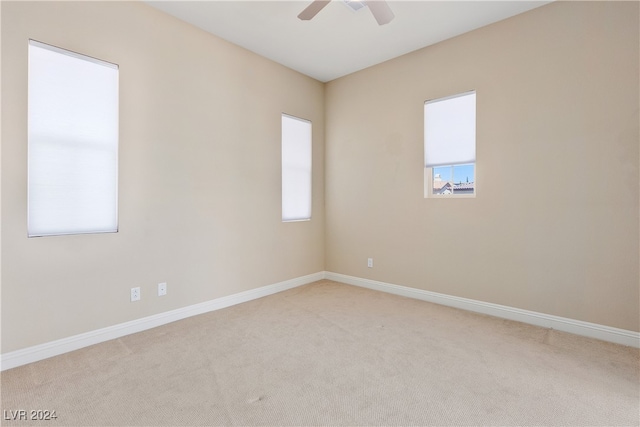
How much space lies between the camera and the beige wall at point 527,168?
255 cm

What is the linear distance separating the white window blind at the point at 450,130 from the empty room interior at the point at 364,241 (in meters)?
0.06

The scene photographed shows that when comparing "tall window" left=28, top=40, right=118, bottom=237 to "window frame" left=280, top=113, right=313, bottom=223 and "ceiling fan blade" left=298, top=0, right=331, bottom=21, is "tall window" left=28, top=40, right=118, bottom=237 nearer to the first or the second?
"ceiling fan blade" left=298, top=0, right=331, bottom=21

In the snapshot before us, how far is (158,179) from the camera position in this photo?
115 inches

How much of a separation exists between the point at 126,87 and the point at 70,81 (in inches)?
15.4

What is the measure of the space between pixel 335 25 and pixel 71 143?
2590mm

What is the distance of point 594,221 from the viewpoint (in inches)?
104

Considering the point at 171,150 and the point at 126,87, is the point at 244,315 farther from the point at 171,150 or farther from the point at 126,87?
the point at 126,87

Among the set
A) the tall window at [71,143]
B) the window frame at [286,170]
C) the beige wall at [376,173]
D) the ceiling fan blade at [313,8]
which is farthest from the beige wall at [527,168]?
the tall window at [71,143]

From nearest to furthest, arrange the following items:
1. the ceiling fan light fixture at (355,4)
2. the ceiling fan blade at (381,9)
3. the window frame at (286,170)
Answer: the ceiling fan blade at (381,9) → the ceiling fan light fixture at (355,4) → the window frame at (286,170)

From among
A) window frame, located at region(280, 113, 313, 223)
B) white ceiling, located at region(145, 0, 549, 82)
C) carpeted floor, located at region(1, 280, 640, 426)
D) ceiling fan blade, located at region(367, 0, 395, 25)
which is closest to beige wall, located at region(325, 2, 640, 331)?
white ceiling, located at region(145, 0, 549, 82)

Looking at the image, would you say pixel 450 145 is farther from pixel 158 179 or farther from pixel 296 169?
pixel 158 179

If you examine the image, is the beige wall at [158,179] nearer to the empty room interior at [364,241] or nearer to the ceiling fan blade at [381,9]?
the empty room interior at [364,241]

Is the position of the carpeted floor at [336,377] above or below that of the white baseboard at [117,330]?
below

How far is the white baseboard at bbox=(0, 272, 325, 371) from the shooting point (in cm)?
221
